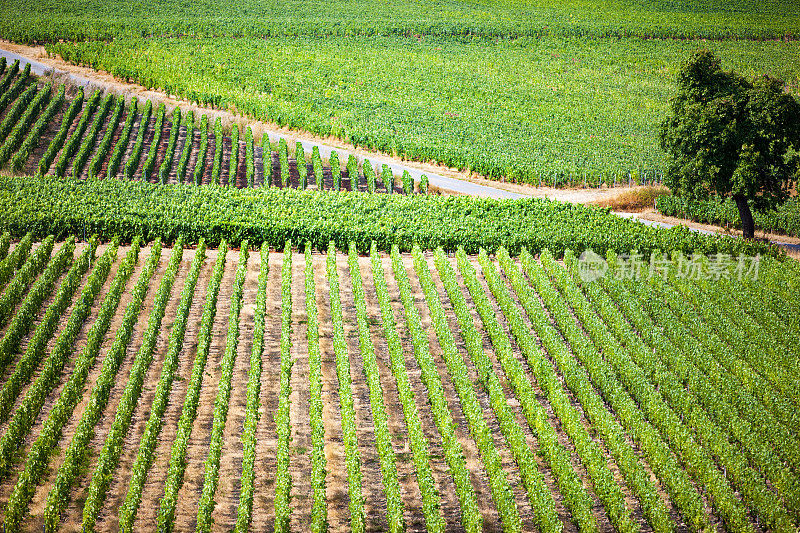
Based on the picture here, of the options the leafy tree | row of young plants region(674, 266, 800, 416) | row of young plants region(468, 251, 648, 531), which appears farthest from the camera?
the leafy tree

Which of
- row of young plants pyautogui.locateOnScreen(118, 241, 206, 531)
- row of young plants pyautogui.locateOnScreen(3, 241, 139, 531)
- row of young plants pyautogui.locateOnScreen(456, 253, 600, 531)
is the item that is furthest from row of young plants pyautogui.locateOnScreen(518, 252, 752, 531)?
row of young plants pyautogui.locateOnScreen(3, 241, 139, 531)

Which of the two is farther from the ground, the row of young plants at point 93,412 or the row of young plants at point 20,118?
the row of young plants at point 20,118

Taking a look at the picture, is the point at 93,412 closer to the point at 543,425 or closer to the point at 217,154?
the point at 543,425

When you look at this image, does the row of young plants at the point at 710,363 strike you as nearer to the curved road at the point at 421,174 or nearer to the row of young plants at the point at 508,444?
the row of young plants at the point at 508,444

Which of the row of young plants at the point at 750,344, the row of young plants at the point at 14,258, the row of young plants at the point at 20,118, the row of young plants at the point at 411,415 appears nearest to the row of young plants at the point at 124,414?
the row of young plants at the point at 14,258

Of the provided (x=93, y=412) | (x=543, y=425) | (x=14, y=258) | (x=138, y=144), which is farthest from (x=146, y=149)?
(x=543, y=425)

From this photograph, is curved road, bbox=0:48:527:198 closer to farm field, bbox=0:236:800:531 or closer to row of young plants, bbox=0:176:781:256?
row of young plants, bbox=0:176:781:256
